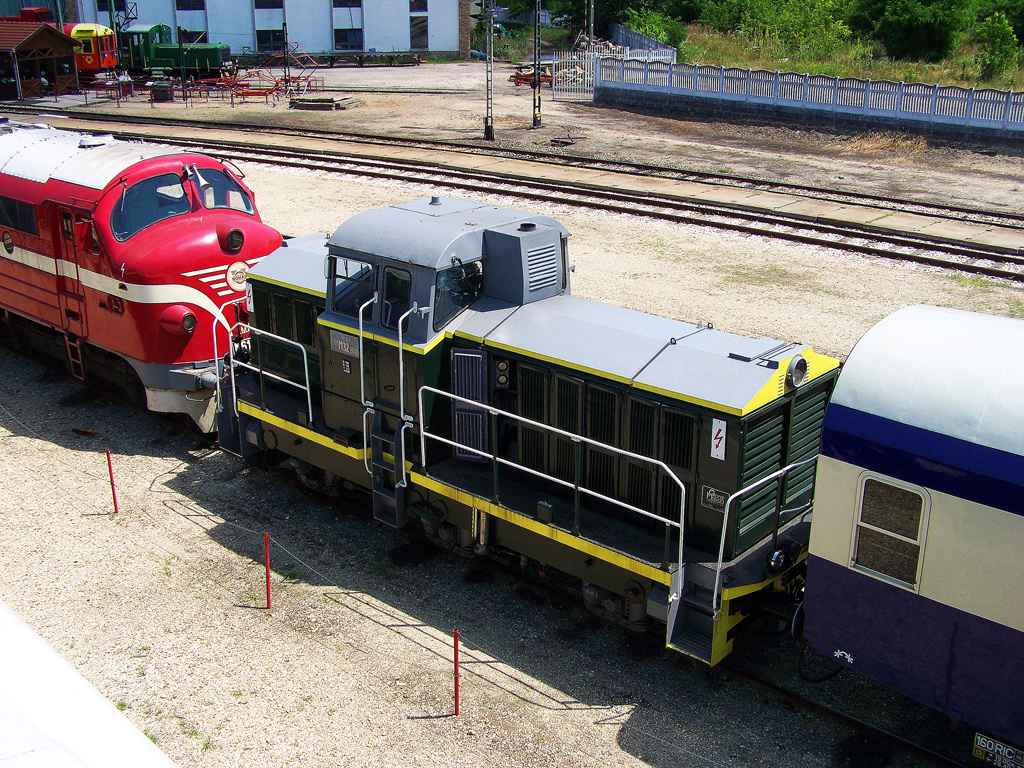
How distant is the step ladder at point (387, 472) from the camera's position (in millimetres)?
9523

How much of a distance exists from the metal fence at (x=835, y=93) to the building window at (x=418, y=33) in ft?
107

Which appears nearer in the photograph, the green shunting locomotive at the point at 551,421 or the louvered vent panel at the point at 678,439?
the green shunting locomotive at the point at 551,421

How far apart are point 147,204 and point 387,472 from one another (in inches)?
214

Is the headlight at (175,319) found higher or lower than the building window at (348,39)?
Result: lower

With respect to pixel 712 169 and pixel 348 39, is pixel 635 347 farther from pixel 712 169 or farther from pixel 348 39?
pixel 348 39

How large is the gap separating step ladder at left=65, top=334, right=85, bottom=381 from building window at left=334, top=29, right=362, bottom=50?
62445 mm

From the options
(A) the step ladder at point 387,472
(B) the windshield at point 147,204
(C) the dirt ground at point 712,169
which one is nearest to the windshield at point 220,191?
(B) the windshield at point 147,204

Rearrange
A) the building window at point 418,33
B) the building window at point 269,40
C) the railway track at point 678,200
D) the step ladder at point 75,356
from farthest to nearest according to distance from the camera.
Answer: the building window at point 418,33 < the building window at point 269,40 < the railway track at point 678,200 < the step ladder at point 75,356

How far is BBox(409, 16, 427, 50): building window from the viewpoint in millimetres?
72000

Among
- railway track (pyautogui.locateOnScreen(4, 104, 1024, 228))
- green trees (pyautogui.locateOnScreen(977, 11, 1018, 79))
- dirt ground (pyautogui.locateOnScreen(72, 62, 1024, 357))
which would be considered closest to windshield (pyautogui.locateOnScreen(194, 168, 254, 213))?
dirt ground (pyautogui.locateOnScreen(72, 62, 1024, 357))

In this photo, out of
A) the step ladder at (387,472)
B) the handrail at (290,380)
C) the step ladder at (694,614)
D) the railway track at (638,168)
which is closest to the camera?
the step ladder at (694,614)

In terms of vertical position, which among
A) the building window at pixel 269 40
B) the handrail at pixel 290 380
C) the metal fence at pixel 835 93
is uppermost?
the building window at pixel 269 40

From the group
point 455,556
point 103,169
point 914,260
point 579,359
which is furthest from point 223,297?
point 914,260

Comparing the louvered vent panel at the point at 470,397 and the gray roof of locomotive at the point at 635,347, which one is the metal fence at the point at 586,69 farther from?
the louvered vent panel at the point at 470,397
